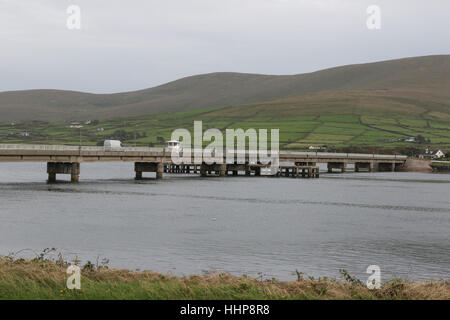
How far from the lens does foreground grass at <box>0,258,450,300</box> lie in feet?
58.2

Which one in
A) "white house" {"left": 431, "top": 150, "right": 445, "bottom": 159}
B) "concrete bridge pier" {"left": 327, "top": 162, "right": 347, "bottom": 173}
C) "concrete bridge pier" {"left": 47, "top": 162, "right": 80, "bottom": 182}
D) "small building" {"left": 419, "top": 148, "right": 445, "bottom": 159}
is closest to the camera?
"concrete bridge pier" {"left": 47, "top": 162, "right": 80, "bottom": 182}

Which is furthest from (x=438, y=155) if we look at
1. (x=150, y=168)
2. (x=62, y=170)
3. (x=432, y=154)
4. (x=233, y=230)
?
(x=233, y=230)

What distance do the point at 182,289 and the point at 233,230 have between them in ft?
91.9

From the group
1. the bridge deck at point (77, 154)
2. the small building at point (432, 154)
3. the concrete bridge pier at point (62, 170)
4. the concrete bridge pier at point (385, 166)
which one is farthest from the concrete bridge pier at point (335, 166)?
the concrete bridge pier at point (62, 170)

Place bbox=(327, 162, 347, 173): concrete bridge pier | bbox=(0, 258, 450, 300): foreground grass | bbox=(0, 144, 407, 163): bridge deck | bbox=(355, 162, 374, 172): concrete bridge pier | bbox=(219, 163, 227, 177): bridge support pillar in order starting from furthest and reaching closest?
bbox=(355, 162, 374, 172): concrete bridge pier < bbox=(327, 162, 347, 173): concrete bridge pier < bbox=(219, 163, 227, 177): bridge support pillar < bbox=(0, 144, 407, 163): bridge deck < bbox=(0, 258, 450, 300): foreground grass

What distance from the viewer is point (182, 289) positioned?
18469mm

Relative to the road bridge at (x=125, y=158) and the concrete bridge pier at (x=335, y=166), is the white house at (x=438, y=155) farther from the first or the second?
the concrete bridge pier at (x=335, y=166)

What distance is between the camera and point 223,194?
7988 centimetres

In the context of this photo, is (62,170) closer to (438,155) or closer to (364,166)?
(364,166)

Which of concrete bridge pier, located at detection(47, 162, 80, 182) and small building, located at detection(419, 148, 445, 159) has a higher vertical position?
small building, located at detection(419, 148, 445, 159)

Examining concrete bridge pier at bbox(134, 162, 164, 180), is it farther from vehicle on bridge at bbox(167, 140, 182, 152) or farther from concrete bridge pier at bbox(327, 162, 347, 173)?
concrete bridge pier at bbox(327, 162, 347, 173)

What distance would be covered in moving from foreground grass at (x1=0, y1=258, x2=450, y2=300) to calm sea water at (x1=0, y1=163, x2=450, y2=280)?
9.24m

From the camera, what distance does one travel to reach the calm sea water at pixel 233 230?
108 feet

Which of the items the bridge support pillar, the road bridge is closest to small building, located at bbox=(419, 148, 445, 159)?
the road bridge
